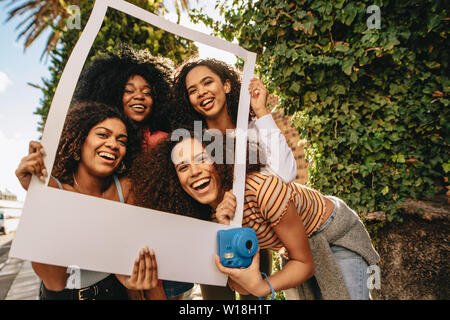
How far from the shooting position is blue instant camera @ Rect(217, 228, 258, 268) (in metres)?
0.85

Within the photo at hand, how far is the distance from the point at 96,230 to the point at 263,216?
0.60 m

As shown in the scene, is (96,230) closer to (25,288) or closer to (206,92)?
(206,92)

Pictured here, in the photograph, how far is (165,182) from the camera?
0.99 meters

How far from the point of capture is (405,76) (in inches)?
67.2

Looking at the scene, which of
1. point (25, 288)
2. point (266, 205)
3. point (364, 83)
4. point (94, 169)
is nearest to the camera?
point (94, 169)

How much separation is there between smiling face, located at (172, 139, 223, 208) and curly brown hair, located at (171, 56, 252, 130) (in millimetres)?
99

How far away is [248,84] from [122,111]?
0.54 meters

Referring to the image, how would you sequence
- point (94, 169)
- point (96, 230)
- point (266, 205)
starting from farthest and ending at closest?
point (266, 205)
point (94, 169)
point (96, 230)

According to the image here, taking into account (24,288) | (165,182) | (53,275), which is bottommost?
(24,288)

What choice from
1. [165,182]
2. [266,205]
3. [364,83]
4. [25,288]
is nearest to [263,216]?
[266,205]

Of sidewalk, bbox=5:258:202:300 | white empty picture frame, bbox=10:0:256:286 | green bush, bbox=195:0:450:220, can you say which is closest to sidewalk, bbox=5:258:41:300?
sidewalk, bbox=5:258:202:300

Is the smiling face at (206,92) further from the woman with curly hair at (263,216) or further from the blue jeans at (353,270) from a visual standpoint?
the blue jeans at (353,270)

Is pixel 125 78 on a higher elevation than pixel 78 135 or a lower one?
higher
